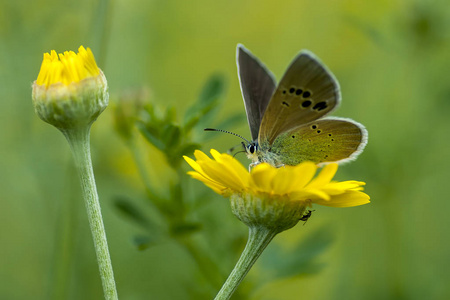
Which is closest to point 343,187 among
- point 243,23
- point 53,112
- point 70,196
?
point 53,112

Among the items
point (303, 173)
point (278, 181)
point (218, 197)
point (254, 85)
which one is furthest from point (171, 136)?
point (218, 197)

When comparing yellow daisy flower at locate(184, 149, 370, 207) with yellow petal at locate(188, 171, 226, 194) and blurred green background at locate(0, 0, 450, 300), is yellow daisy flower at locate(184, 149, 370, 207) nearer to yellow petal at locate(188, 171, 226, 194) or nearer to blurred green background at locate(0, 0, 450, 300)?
yellow petal at locate(188, 171, 226, 194)

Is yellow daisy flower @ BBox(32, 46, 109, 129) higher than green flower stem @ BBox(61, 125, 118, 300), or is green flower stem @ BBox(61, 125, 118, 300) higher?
yellow daisy flower @ BBox(32, 46, 109, 129)

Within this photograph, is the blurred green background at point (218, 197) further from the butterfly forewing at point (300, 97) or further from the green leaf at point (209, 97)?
the butterfly forewing at point (300, 97)

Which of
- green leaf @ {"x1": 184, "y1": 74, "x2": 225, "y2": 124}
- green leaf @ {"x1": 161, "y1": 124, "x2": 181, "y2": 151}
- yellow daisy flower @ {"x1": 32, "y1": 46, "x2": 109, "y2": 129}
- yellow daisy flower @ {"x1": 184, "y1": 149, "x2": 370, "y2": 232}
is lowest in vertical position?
yellow daisy flower @ {"x1": 184, "y1": 149, "x2": 370, "y2": 232}

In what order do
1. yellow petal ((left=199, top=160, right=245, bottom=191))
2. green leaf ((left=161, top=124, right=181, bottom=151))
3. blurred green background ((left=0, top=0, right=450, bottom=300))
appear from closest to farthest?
yellow petal ((left=199, top=160, right=245, bottom=191))
green leaf ((left=161, top=124, right=181, bottom=151))
blurred green background ((left=0, top=0, right=450, bottom=300))

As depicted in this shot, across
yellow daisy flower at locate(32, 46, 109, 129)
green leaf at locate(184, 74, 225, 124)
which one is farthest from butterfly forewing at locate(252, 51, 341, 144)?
yellow daisy flower at locate(32, 46, 109, 129)

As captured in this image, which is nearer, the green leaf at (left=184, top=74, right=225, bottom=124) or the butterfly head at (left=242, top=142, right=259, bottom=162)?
the green leaf at (left=184, top=74, right=225, bottom=124)

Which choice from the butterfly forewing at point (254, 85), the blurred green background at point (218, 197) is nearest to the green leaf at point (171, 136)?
the butterfly forewing at point (254, 85)
